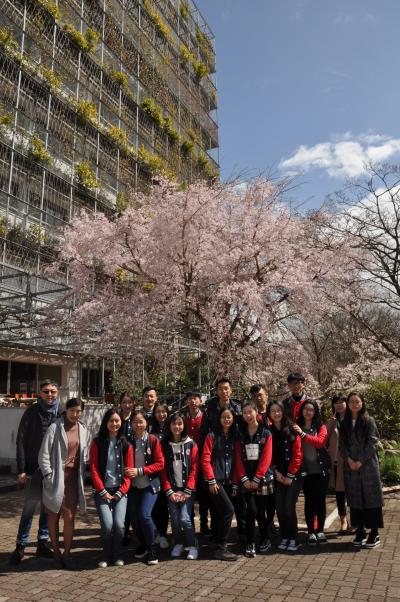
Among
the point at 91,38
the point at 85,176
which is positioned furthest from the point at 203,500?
the point at 91,38

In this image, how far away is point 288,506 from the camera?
5.44 meters

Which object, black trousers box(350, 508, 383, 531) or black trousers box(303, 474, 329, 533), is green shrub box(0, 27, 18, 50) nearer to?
black trousers box(303, 474, 329, 533)

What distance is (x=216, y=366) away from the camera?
9.52m

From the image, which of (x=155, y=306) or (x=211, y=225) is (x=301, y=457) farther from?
(x=211, y=225)

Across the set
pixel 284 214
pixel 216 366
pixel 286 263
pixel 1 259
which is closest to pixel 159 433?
pixel 216 366

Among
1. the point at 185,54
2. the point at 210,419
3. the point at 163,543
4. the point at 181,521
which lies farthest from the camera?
the point at 185,54

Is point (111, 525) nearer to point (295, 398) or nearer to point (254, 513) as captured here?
point (254, 513)

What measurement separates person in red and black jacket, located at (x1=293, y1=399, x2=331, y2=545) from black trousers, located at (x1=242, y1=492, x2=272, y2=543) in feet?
1.78

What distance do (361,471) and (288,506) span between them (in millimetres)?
941

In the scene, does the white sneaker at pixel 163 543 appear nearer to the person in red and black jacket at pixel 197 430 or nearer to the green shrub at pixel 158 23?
the person in red and black jacket at pixel 197 430

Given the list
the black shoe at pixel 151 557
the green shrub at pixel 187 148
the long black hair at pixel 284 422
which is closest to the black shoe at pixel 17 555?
the black shoe at pixel 151 557

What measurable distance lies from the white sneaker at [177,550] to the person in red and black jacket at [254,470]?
695 mm

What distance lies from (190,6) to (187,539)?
39.1 m

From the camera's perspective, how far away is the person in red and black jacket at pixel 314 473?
5.68m
